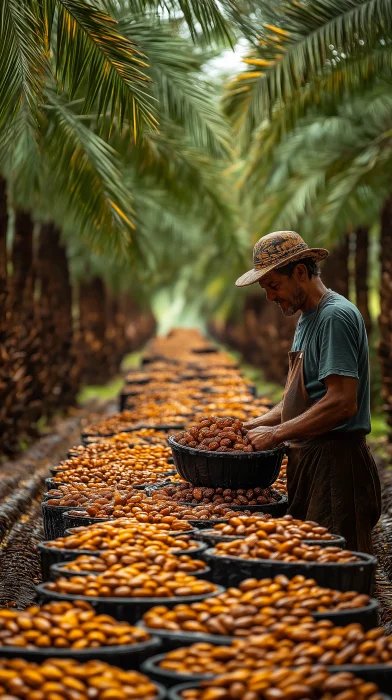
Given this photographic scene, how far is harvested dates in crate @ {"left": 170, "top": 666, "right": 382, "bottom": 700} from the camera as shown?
2.86m

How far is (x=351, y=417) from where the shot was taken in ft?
16.9

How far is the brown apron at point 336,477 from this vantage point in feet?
17.1

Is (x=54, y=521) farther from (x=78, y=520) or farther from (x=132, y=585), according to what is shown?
(x=132, y=585)

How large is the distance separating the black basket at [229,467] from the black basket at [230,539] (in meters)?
0.82

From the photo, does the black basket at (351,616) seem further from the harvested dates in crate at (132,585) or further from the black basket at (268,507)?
the black basket at (268,507)

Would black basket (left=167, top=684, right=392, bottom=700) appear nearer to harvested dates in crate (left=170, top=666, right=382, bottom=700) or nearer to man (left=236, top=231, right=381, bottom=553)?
harvested dates in crate (left=170, top=666, right=382, bottom=700)

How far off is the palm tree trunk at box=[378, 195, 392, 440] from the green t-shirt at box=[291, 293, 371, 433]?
7.56 m

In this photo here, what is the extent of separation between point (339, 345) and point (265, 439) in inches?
27.8

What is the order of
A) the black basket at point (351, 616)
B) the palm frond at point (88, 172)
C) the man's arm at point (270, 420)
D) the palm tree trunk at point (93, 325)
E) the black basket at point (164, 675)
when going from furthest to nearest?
the palm tree trunk at point (93, 325)
the palm frond at point (88, 172)
the man's arm at point (270, 420)
the black basket at point (351, 616)
the black basket at point (164, 675)

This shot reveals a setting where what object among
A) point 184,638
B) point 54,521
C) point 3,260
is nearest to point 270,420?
point 54,521

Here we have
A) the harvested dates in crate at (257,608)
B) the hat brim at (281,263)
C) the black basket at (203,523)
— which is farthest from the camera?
the hat brim at (281,263)

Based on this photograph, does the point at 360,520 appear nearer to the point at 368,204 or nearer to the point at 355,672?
the point at 355,672

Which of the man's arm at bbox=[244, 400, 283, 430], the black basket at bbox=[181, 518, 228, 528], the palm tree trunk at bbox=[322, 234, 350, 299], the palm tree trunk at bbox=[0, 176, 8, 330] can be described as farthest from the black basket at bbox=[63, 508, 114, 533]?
the palm tree trunk at bbox=[322, 234, 350, 299]

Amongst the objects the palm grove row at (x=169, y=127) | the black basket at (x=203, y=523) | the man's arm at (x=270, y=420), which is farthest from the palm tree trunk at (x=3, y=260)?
the black basket at (x=203, y=523)
